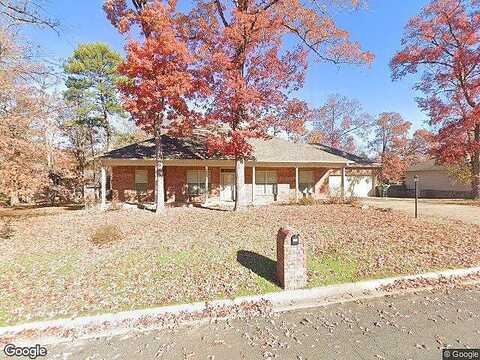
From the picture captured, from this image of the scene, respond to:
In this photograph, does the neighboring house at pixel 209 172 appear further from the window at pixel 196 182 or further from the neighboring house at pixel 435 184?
the neighboring house at pixel 435 184

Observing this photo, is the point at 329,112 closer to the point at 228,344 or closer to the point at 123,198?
the point at 123,198

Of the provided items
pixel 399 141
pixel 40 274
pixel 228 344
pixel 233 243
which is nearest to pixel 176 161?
pixel 233 243

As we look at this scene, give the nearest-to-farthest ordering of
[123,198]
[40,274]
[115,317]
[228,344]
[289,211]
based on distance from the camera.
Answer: [228,344] → [115,317] → [40,274] → [289,211] → [123,198]

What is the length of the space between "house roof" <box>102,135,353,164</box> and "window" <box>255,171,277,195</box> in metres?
1.56

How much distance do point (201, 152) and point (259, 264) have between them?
12305mm

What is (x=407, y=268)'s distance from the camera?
716 cm

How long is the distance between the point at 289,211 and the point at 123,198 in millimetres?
10653

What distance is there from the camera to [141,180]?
60.9ft

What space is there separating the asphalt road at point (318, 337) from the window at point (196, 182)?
1459cm

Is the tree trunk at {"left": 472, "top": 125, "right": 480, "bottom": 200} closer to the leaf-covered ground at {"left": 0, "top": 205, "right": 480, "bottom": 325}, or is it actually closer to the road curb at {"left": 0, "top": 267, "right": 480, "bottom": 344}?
the leaf-covered ground at {"left": 0, "top": 205, "right": 480, "bottom": 325}

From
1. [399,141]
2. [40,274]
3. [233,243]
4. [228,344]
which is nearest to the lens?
[228,344]

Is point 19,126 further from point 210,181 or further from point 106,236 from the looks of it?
point 210,181

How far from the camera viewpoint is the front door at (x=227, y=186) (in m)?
19.7

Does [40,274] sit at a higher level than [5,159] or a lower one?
lower
